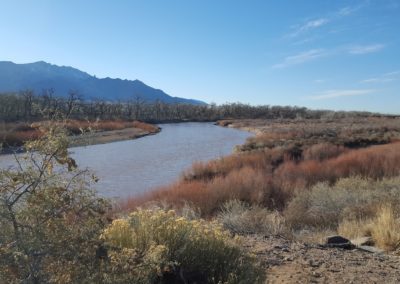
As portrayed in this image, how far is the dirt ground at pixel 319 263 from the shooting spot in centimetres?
559

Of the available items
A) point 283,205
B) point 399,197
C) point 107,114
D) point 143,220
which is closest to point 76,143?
point 143,220

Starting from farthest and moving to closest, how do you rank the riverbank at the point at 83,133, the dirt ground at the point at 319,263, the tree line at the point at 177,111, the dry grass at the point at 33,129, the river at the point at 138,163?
the tree line at the point at 177,111
the river at the point at 138,163
the dirt ground at the point at 319,263
the dry grass at the point at 33,129
the riverbank at the point at 83,133

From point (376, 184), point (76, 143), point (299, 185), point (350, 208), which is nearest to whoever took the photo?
point (76, 143)

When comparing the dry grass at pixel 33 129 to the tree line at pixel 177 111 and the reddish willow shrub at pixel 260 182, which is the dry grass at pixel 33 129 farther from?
the tree line at pixel 177 111

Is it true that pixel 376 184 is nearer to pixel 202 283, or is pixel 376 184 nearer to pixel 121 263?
pixel 202 283

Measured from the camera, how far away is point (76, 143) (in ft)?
11.4

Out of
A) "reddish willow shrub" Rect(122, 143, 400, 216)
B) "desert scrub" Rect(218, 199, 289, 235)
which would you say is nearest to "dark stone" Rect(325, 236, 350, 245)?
"desert scrub" Rect(218, 199, 289, 235)

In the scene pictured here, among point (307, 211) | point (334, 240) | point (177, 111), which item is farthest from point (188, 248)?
point (177, 111)

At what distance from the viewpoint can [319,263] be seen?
243 inches

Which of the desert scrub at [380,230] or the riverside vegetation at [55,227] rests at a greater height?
the riverside vegetation at [55,227]

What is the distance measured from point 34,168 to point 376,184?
11.3 m

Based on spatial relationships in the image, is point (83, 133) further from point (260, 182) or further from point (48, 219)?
point (260, 182)

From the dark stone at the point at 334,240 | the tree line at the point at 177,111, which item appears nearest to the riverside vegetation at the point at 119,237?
the dark stone at the point at 334,240

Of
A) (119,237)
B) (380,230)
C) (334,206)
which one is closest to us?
(119,237)
